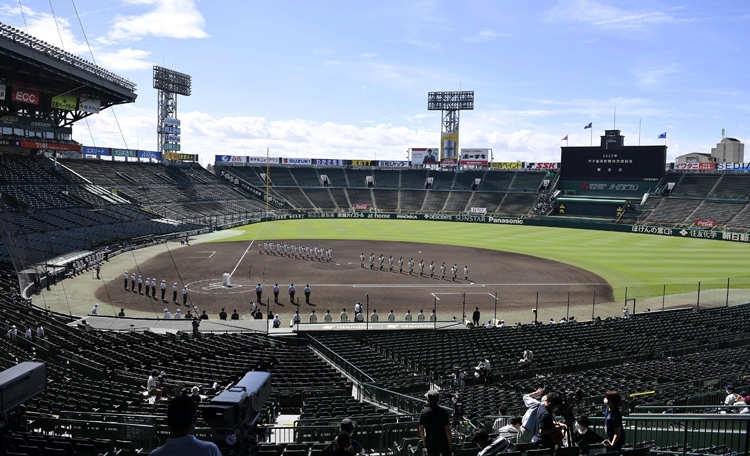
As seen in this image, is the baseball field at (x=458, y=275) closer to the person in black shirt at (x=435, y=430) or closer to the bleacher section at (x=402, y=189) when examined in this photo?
the person in black shirt at (x=435, y=430)

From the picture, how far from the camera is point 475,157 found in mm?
116375

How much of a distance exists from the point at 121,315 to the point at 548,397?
2718 centimetres

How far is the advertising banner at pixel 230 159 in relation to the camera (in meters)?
116

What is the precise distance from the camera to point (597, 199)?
304 feet

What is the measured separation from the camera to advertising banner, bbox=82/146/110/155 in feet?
283

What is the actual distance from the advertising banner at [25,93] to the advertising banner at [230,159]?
7003cm

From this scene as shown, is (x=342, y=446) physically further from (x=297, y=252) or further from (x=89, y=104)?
(x=89, y=104)

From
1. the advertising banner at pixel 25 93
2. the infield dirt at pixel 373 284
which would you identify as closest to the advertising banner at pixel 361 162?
the infield dirt at pixel 373 284

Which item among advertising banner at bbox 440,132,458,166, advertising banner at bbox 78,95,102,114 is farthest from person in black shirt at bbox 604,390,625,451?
advertising banner at bbox 440,132,458,166

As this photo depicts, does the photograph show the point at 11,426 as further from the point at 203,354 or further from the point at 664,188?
the point at 664,188

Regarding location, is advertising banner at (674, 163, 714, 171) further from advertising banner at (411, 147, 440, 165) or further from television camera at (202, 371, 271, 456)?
television camera at (202, 371, 271, 456)

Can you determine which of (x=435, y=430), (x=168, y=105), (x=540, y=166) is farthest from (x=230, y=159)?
(x=435, y=430)

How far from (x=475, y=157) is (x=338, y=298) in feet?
281

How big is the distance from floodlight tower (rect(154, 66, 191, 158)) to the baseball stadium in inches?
18.8
